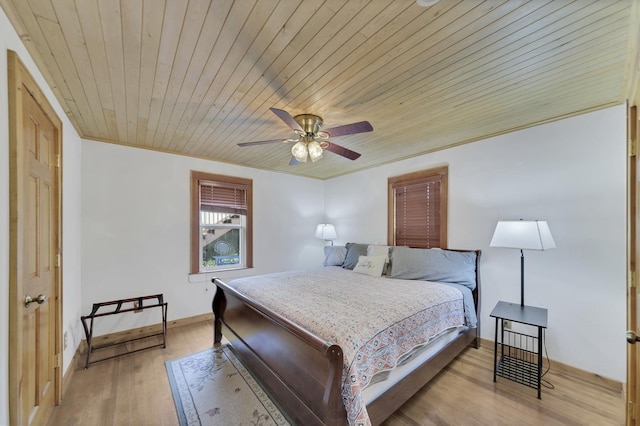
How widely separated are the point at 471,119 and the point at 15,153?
331 cm

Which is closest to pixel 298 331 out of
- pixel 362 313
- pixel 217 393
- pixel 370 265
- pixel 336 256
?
pixel 362 313

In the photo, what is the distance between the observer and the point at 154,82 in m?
1.89

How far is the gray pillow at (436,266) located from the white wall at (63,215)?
312 cm

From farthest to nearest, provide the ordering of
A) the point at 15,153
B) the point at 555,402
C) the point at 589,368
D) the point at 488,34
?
1. the point at 589,368
2. the point at 555,402
3. the point at 488,34
4. the point at 15,153

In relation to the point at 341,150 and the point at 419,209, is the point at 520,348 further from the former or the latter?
the point at 341,150

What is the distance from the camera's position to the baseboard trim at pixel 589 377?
217 cm

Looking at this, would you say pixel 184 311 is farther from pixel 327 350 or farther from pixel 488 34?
pixel 488 34

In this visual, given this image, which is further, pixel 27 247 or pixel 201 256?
pixel 201 256

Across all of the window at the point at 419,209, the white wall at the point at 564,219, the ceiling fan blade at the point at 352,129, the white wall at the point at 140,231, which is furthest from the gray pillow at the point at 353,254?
the ceiling fan blade at the point at 352,129

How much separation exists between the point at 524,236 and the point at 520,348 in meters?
1.20

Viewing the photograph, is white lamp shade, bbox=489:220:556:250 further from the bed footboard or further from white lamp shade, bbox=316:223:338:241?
white lamp shade, bbox=316:223:338:241

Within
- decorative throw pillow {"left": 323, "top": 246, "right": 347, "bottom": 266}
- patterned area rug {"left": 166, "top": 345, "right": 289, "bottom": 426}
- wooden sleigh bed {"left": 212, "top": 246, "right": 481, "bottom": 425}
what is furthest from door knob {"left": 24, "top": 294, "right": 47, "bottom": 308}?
decorative throw pillow {"left": 323, "top": 246, "right": 347, "bottom": 266}

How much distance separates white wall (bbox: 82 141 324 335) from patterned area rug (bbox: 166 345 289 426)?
3.73ft

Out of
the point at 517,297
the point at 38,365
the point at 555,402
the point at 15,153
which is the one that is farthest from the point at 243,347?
the point at 517,297
